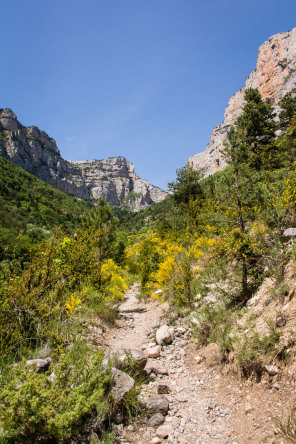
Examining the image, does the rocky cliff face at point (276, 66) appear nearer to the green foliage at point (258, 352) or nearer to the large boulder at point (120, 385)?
the green foliage at point (258, 352)

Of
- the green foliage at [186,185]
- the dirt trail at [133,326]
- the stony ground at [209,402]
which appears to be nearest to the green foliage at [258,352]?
the stony ground at [209,402]

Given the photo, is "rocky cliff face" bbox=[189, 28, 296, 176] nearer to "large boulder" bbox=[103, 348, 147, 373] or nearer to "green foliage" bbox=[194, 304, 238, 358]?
"green foliage" bbox=[194, 304, 238, 358]

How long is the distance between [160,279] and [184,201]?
35.4 feet

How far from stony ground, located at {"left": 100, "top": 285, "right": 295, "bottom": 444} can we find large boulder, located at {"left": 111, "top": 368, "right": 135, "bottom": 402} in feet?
1.09

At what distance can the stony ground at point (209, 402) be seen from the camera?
8.46ft

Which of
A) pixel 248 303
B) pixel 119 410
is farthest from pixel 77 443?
pixel 248 303

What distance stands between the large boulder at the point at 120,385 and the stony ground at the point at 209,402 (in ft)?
1.09

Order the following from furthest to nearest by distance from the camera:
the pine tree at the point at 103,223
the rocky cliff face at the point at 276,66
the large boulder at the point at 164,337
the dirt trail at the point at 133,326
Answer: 1. the rocky cliff face at the point at 276,66
2. the pine tree at the point at 103,223
3. the dirt trail at the point at 133,326
4. the large boulder at the point at 164,337

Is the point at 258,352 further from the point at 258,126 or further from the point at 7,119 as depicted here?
the point at 7,119

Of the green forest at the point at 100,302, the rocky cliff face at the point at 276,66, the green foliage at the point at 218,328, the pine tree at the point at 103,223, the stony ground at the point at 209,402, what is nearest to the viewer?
the green forest at the point at 100,302

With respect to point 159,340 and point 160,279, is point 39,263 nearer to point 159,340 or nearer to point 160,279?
point 159,340

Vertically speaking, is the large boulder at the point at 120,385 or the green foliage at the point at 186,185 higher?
the green foliage at the point at 186,185

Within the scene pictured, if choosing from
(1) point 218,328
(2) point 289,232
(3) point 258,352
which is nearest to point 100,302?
(1) point 218,328

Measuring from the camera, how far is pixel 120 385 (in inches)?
125
